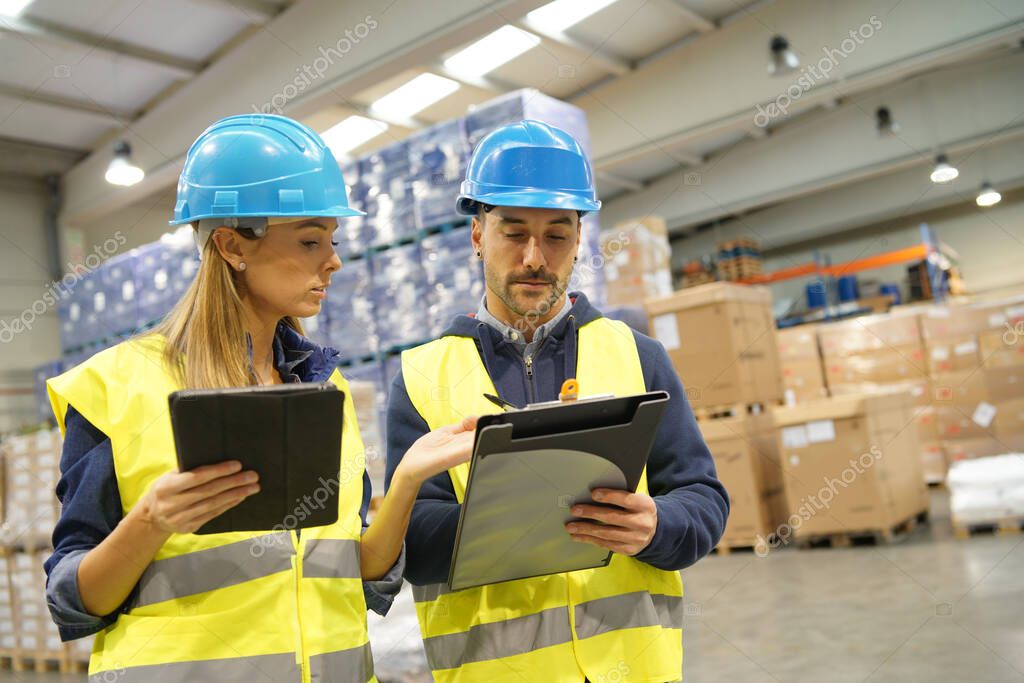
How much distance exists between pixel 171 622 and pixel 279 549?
0.21m

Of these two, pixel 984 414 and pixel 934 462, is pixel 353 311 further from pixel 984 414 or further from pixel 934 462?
pixel 934 462

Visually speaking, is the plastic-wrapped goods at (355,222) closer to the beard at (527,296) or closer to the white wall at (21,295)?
the beard at (527,296)

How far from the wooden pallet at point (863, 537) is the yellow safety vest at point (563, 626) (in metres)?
6.17

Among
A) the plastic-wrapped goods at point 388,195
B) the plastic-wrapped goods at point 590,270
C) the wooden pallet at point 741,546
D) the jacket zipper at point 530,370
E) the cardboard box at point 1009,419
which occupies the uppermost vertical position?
the plastic-wrapped goods at point 388,195

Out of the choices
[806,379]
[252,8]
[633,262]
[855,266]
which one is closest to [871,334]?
[806,379]

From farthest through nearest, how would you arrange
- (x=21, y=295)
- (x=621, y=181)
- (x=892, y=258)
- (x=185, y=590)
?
(x=621, y=181)
(x=892, y=258)
(x=21, y=295)
(x=185, y=590)

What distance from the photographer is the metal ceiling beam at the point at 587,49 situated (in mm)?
9422

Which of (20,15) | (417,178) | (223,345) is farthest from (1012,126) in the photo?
(223,345)

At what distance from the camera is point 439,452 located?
1.50 m

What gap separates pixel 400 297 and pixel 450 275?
0.54 metres

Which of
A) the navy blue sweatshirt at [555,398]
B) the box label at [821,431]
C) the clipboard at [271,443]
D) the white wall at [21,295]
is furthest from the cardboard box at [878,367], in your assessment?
the white wall at [21,295]

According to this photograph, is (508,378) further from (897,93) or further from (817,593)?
(897,93)

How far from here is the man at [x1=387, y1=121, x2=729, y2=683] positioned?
1.63 m

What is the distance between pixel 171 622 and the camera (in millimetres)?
1375
